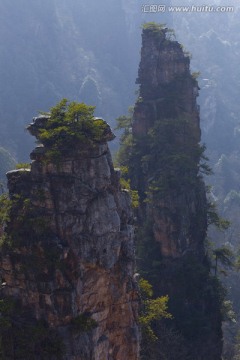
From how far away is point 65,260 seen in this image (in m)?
20.3

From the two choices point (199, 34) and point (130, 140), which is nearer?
point (130, 140)

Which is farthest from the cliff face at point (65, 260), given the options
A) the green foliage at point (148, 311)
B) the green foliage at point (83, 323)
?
the green foliage at point (148, 311)

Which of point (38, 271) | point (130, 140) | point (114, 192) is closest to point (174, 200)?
point (130, 140)

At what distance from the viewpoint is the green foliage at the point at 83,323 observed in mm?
20094

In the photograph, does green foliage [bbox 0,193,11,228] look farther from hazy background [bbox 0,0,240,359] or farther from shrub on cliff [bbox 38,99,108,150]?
hazy background [bbox 0,0,240,359]

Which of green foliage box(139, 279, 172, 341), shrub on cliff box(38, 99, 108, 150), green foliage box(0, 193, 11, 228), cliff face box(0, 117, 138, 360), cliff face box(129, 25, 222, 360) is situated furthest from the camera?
cliff face box(129, 25, 222, 360)

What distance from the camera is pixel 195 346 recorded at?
3544 centimetres

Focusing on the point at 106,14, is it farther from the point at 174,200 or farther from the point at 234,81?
the point at 174,200

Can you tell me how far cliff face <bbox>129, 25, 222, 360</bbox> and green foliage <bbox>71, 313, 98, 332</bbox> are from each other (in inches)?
553

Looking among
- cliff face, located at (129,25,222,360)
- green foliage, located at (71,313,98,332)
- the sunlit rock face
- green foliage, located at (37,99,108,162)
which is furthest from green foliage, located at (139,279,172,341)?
the sunlit rock face

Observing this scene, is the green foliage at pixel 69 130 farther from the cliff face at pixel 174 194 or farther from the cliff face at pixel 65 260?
the cliff face at pixel 174 194

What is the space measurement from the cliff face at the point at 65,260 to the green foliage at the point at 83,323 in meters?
0.04

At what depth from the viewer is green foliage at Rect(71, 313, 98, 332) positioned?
20.1 metres

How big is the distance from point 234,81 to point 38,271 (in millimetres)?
122746
